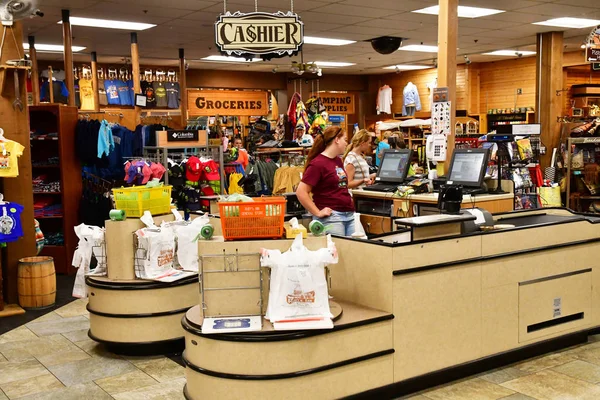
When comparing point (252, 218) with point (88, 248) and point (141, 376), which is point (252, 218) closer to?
point (141, 376)

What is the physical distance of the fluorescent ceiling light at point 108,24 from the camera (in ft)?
34.6

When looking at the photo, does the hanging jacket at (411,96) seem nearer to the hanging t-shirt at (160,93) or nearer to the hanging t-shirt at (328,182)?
the hanging t-shirt at (160,93)

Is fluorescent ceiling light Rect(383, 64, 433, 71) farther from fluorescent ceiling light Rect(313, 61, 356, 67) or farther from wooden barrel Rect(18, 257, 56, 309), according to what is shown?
wooden barrel Rect(18, 257, 56, 309)

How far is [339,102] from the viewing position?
2083cm

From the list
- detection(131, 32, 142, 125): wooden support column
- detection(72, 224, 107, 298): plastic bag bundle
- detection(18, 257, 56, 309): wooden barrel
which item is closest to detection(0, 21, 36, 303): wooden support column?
detection(18, 257, 56, 309): wooden barrel

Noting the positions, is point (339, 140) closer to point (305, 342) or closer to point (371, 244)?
point (371, 244)

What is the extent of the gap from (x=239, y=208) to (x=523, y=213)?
2.73m

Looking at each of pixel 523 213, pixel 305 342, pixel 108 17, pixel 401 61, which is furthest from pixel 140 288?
pixel 401 61

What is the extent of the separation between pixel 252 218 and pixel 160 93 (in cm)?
944

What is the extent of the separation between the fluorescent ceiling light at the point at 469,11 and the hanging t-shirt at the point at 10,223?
Answer: 21.5 ft

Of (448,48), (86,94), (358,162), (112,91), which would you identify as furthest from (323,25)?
(86,94)

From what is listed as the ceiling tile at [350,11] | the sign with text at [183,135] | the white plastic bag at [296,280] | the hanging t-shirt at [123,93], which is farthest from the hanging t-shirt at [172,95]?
the white plastic bag at [296,280]

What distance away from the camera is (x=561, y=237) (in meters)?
4.84

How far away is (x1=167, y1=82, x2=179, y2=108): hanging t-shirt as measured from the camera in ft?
41.8
